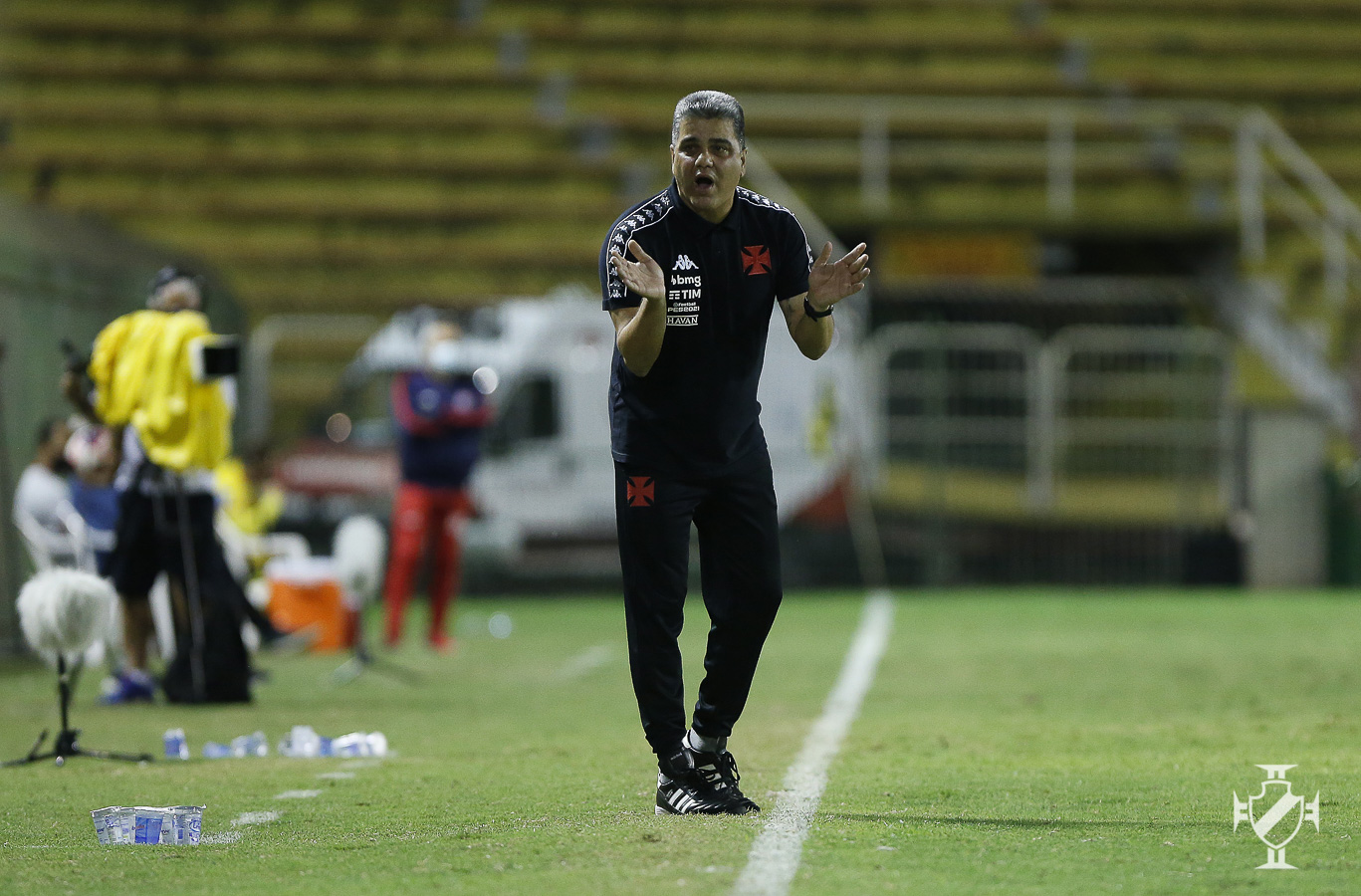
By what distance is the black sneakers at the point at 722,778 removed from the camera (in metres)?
5.64

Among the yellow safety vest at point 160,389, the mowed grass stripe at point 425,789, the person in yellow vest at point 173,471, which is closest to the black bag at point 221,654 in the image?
the person in yellow vest at point 173,471

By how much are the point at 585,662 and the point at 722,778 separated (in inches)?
256

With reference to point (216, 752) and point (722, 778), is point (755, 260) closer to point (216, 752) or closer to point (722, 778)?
point (722, 778)

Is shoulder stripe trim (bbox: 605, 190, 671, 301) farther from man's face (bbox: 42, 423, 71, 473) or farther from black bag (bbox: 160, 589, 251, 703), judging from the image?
man's face (bbox: 42, 423, 71, 473)

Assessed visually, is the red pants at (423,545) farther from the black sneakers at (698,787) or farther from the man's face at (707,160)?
the man's face at (707,160)

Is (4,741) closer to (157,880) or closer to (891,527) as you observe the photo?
(157,880)

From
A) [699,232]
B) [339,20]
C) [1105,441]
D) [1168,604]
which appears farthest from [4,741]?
[339,20]

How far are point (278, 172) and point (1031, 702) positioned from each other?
49.0 ft

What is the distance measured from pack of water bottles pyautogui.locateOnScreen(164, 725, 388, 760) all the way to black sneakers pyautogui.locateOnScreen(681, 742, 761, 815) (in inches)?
88.1

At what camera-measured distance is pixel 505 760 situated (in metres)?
7.26

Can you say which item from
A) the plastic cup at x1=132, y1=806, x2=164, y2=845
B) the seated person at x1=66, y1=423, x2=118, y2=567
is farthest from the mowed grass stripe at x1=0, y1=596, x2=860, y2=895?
the seated person at x1=66, y1=423, x2=118, y2=567

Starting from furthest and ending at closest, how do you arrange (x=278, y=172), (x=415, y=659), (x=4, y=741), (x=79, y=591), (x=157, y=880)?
(x=278, y=172) < (x=415, y=659) < (x=4, y=741) < (x=79, y=591) < (x=157, y=880)

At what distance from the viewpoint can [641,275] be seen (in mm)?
5387

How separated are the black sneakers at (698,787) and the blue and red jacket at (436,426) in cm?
748
